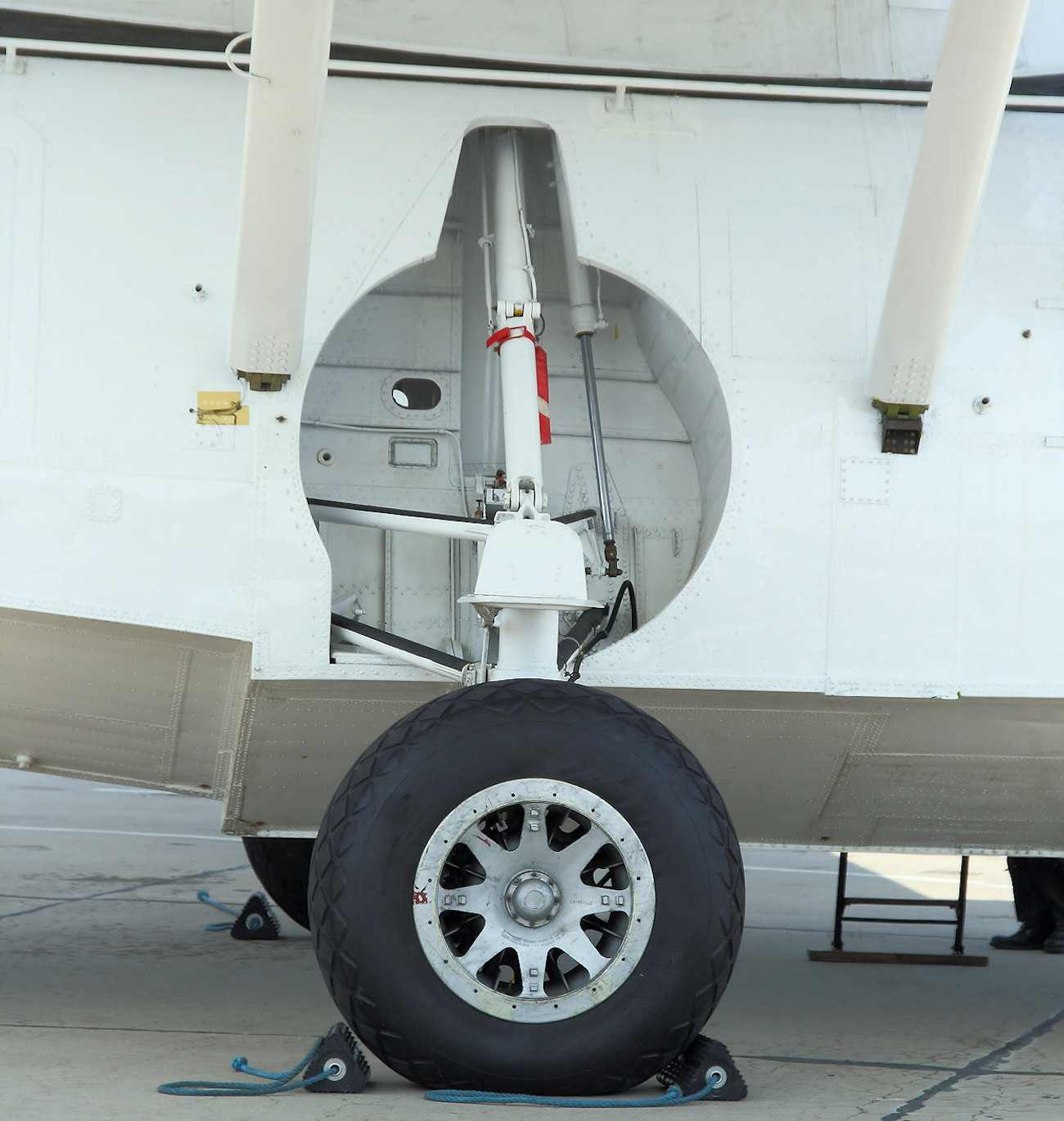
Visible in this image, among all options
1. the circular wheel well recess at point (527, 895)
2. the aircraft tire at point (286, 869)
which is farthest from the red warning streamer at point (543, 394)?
the aircraft tire at point (286, 869)

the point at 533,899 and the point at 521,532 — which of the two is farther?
the point at 521,532

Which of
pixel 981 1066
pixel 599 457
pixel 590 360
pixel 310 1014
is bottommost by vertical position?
pixel 310 1014

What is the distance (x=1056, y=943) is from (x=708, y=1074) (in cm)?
401

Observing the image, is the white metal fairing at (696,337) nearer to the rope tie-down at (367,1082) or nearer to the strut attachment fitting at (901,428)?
the strut attachment fitting at (901,428)

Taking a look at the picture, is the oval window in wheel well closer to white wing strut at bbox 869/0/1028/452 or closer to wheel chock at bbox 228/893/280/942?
white wing strut at bbox 869/0/1028/452

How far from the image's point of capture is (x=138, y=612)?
11.6 feet

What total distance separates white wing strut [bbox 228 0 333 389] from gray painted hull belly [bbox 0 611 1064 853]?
0.85 meters

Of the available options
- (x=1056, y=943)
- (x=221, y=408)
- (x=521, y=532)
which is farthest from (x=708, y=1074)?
(x=1056, y=943)

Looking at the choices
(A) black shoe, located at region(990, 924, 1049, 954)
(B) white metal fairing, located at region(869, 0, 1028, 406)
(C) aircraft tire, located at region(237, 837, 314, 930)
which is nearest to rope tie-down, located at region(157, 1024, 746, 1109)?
(B) white metal fairing, located at region(869, 0, 1028, 406)

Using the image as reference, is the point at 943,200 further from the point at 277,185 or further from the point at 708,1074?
the point at 708,1074

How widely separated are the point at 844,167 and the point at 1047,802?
2178mm

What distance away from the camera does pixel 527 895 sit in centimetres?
Result: 300

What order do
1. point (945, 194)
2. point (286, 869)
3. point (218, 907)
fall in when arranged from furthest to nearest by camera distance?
point (218, 907) < point (286, 869) < point (945, 194)

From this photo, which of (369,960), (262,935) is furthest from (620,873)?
(262,935)
